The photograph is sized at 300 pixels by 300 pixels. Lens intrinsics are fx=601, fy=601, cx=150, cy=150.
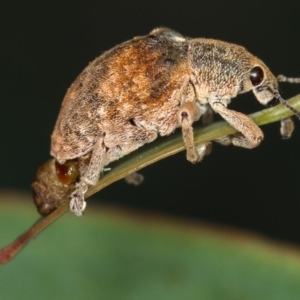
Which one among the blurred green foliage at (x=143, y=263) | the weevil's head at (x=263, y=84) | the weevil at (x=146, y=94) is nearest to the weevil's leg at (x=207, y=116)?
the weevil at (x=146, y=94)

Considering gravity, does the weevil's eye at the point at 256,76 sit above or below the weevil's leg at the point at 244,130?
above

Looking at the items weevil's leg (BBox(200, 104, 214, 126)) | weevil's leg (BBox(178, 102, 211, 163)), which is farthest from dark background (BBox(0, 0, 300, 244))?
weevil's leg (BBox(178, 102, 211, 163))

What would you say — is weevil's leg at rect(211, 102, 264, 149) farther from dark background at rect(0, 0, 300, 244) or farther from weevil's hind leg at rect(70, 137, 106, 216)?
dark background at rect(0, 0, 300, 244)

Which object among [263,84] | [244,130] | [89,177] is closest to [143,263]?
[89,177]

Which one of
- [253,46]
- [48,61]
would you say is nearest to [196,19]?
[253,46]

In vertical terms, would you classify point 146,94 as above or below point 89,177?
above

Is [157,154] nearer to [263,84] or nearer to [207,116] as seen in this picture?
[263,84]

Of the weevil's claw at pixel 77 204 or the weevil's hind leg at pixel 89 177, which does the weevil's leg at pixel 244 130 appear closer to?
the weevil's hind leg at pixel 89 177
